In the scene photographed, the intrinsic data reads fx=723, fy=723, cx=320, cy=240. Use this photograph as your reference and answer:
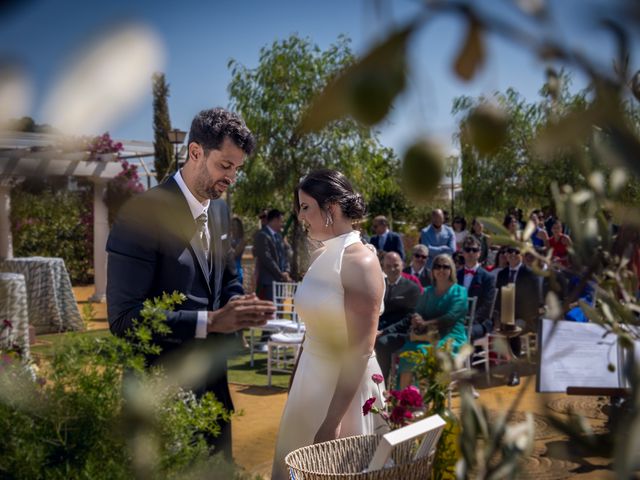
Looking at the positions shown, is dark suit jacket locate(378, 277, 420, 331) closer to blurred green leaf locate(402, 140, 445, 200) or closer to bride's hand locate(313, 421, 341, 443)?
bride's hand locate(313, 421, 341, 443)

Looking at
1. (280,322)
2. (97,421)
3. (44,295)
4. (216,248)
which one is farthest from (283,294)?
(97,421)

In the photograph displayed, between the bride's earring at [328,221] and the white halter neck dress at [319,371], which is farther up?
the bride's earring at [328,221]

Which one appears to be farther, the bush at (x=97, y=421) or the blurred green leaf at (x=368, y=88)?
the bush at (x=97, y=421)

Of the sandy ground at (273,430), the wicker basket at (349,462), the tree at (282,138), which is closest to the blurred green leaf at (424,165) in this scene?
the wicker basket at (349,462)

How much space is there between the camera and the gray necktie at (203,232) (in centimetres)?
Result: 239

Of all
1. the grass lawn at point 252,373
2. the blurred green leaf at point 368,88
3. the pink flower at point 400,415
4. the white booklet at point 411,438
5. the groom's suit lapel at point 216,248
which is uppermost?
the blurred green leaf at point 368,88

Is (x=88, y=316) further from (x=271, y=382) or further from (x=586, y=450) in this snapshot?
(x=271, y=382)

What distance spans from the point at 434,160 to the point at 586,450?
1.00 ft

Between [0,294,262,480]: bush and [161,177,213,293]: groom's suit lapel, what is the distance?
100 centimetres

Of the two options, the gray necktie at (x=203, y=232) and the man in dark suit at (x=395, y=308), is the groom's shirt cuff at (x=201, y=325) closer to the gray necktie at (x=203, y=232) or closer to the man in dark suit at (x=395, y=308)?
the gray necktie at (x=203, y=232)

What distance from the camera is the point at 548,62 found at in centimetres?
38

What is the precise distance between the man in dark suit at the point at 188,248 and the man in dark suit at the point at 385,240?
24.0 feet

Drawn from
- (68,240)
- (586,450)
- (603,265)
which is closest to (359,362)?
(603,265)

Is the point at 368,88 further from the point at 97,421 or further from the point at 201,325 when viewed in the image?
the point at 201,325
